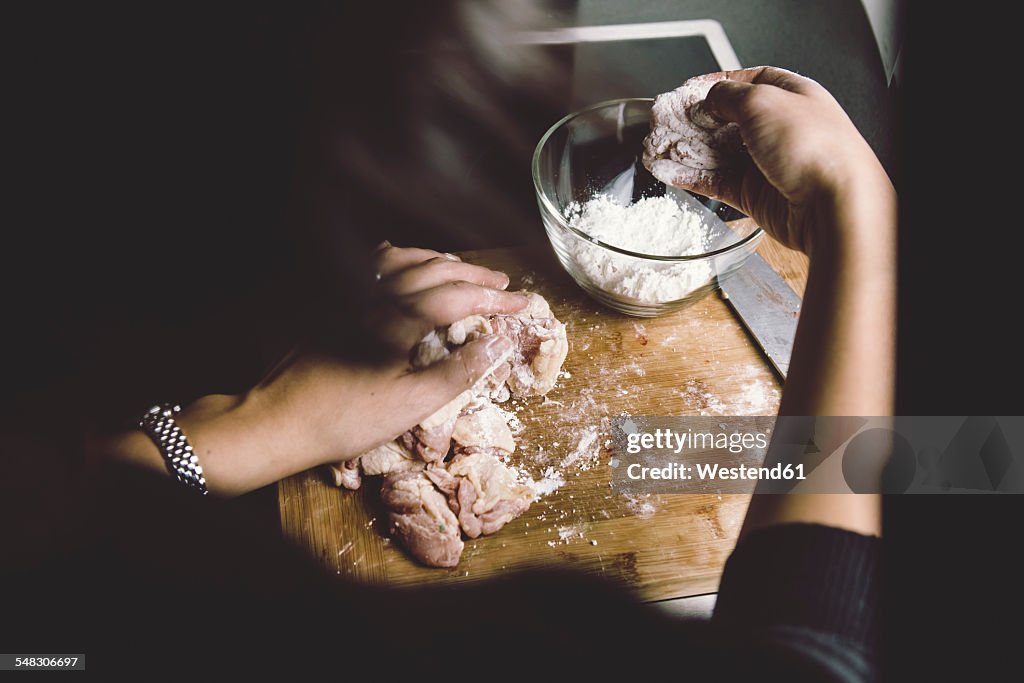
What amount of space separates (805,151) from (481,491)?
2.33 feet

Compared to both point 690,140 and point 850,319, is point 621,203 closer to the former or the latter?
point 690,140

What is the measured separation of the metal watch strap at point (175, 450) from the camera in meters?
1.01

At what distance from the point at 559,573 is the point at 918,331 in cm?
62

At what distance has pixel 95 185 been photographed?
37.0 inches

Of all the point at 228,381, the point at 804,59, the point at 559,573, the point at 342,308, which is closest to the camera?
the point at 559,573

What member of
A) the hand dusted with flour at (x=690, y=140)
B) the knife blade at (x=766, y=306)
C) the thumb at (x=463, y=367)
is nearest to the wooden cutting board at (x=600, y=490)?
the knife blade at (x=766, y=306)

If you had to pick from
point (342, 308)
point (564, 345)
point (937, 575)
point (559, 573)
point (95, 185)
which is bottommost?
point (559, 573)

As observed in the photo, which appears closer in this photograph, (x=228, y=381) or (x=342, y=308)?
(x=342, y=308)

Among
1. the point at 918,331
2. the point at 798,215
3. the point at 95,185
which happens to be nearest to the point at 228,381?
the point at 95,185

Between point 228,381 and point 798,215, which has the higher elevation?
point 798,215

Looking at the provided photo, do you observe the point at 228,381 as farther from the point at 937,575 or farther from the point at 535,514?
the point at 937,575

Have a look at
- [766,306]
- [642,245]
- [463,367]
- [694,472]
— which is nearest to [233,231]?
[463,367]

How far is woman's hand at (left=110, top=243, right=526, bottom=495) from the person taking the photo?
3.44 feet

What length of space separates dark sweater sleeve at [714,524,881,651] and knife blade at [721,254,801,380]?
59 cm
